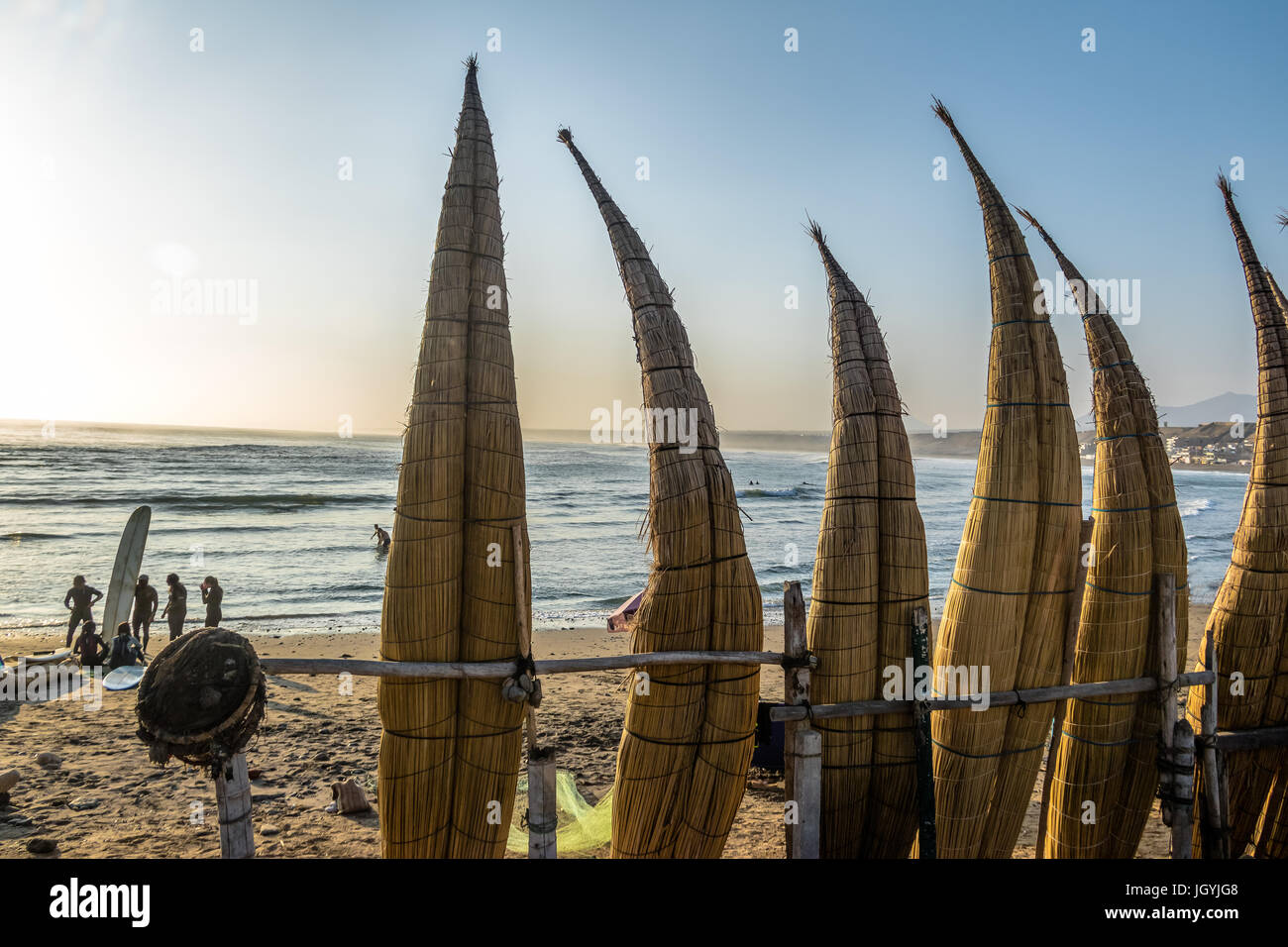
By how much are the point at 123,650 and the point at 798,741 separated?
36.9 feet

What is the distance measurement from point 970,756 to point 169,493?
4207 cm

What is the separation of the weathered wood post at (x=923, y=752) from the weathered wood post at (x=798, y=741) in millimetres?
606

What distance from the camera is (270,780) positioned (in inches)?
300

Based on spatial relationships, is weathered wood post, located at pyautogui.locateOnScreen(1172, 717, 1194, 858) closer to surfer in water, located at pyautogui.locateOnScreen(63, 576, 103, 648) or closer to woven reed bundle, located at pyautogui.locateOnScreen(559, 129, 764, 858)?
woven reed bundle, located at pyautogui.locateOnScreen(559, 129, 764, 858)

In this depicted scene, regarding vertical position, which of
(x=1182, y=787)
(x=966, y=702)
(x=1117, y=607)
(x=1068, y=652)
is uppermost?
(x=1117, y=607)

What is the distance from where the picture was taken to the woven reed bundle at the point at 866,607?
13.2 ft

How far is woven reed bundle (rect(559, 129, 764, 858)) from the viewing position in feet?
12.2

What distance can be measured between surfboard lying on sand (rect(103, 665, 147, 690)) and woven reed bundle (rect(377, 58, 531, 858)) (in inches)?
369

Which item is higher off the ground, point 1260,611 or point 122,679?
point 1260,611

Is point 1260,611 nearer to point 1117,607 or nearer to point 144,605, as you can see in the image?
point 1117,607

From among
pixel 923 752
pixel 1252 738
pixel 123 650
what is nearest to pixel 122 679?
pixel 123 650

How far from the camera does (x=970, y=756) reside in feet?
13.2

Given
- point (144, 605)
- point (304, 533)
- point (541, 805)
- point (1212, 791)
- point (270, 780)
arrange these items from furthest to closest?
point (304, 533) → point (144, 605) → point (270, 780) → point (1212, 791) → point (541, 805)
